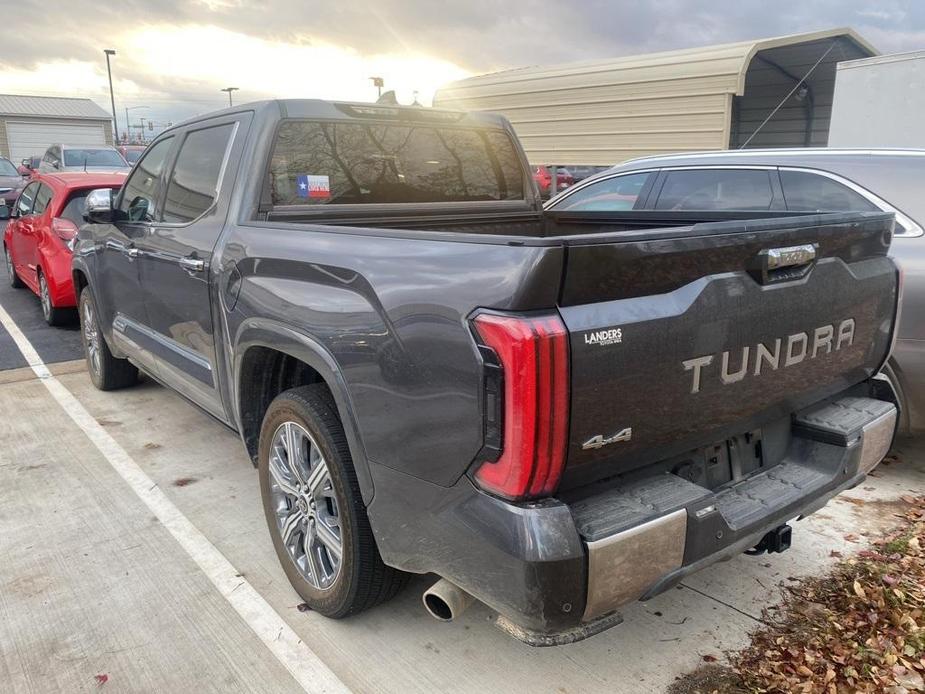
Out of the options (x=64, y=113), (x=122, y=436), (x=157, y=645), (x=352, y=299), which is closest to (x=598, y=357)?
(x=352, y=299)

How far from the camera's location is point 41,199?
8.13 m

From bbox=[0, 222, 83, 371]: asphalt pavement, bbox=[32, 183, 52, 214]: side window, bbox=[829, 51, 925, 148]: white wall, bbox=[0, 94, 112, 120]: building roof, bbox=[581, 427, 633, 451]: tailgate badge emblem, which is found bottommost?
bbox=[0, 222, 83, 371]: asphalt pavement

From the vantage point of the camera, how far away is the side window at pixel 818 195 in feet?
13.9

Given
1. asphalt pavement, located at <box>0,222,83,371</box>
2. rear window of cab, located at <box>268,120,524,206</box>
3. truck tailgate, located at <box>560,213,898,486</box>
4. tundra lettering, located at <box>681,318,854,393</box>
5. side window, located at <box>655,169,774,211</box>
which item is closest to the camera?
truck tailgate, located at <box>560,213,898,486</box>

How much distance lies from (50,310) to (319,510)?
20.2 feet

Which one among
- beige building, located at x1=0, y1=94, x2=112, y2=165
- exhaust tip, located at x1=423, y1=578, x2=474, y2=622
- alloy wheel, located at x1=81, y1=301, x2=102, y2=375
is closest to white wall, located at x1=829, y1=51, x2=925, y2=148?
alloy wheel, located at x1=81, y1=301, x2=102, y2=375

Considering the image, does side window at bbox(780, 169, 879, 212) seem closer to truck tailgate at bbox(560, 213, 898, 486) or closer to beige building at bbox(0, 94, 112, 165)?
truck tailgate at bbox(560, 213, 898, 486)

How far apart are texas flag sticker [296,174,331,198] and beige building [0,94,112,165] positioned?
43.3 meters

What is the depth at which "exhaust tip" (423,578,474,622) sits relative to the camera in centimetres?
230

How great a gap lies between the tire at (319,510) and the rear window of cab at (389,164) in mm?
1106

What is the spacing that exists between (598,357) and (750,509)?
94 cm

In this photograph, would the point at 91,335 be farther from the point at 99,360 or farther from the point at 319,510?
the point at 319,510

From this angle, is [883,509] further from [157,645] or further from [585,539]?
[157,645]

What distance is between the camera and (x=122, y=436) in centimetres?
495
